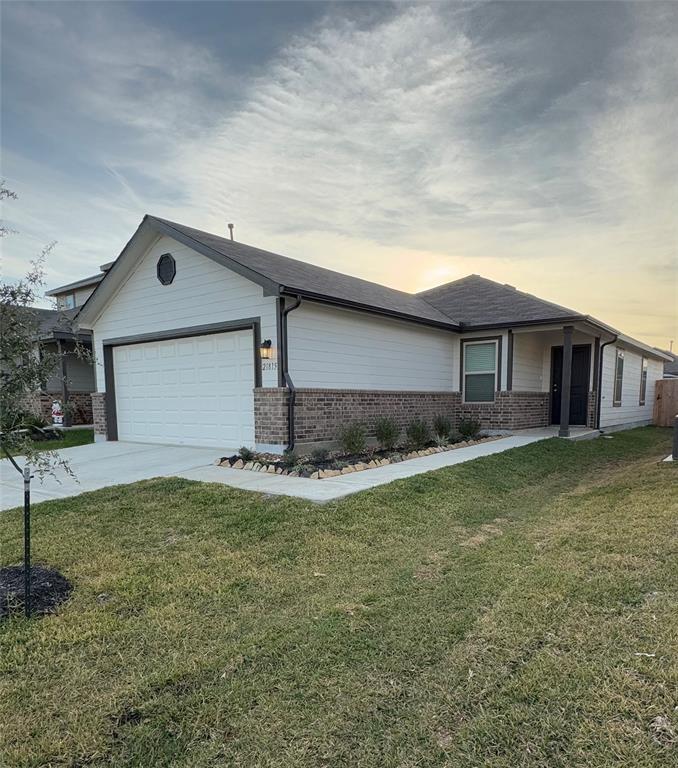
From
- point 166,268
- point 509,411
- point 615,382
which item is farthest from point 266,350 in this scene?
point 615,382

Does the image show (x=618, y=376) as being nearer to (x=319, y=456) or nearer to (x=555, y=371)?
(x=555, y=371)

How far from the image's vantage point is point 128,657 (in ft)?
8.44

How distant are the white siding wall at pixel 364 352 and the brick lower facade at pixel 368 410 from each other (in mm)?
234

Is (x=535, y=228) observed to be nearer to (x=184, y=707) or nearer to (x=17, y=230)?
(x=17, y=230)

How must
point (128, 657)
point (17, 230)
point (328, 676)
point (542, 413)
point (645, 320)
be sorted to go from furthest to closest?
point (645, 320) < point (542, 413) < point (17, 230) < point (128, 657) < point (328, 676)

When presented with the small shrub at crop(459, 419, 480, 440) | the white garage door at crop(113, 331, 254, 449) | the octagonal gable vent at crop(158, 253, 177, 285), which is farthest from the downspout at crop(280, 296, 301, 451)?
the small shrub at crop(459, 419, 480, 440)

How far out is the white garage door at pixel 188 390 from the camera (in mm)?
8852

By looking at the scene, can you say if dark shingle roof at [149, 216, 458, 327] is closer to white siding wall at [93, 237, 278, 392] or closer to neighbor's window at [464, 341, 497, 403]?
white siding wall at [93, 237, 278, 392]

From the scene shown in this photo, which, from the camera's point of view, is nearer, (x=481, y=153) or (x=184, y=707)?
(x=184, y=707)

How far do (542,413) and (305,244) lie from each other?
878cm

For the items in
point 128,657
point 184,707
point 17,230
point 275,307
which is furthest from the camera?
point 275,307

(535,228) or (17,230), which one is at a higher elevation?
(535,228)

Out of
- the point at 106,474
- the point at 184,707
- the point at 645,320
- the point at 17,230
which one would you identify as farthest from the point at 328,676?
the point at 645,320

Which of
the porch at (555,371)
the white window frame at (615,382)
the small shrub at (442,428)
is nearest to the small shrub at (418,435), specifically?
the small shrub at (442,428)
